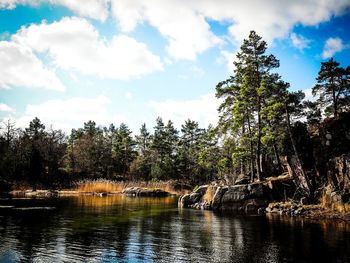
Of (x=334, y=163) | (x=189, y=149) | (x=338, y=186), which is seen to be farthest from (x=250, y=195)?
(x=189, y=149)

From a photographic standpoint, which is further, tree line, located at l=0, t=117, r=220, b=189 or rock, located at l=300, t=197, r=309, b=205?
tree line, located at l=0, t=117, r=220, b=189

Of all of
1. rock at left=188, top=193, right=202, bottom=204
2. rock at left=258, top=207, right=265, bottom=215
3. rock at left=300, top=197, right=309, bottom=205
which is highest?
rock at left=300, top=197, right=309, bottom=205

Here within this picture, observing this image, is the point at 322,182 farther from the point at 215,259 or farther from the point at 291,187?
the point at 215,259

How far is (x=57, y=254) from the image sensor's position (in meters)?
10.5

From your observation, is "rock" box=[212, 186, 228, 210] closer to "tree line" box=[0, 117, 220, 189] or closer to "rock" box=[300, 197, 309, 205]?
"rock" box=[300, 197, 309, 205]

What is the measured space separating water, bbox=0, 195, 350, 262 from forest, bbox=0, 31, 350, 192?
10579 mm

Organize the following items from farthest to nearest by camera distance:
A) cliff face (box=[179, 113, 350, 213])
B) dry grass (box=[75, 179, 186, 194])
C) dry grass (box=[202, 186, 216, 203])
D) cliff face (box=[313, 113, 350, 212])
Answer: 1. dry grass (box=[75, 179, 186, 194])
2. dry grass (box=[202, 186, 216, 203])
3. cliff face (box=[179, 113, 350, 213])
4. cliff face (box=[313, 113, 350, 212])

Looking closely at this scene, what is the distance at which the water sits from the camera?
→ 10.5 meters

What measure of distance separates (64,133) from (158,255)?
228ft

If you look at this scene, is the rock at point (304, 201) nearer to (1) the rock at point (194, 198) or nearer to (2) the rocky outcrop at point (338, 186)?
(2) the rocky outcrop at point (338, 186)

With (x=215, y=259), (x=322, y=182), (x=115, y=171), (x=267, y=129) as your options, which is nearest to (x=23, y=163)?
(x=115, y=171)

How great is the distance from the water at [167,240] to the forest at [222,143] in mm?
10579

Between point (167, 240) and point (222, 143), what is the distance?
3008 centimetres

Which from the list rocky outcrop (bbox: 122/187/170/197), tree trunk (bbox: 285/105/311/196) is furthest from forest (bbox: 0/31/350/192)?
rocky outcrop (bbox: 122/187/170/197)
